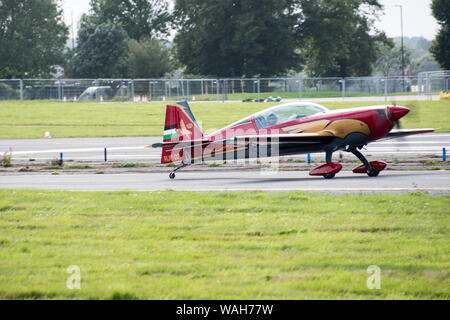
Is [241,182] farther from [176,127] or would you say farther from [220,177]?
[176,127]

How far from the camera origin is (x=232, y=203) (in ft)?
35.1

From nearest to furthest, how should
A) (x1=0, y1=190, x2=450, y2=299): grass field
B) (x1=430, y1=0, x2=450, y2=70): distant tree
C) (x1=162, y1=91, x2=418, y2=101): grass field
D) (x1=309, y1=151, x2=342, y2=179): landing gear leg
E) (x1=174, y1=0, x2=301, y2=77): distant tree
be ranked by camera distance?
(x1=0, y1=190, x2=450, y2=299): grass field, (x1=309, y1=151, x2=342, y2=179): landing gear leg, (x1=162, y1=91, x2=418, y2=101): grass field, (x1=174, y1=0, x2=301, y2=77): distant tree, (x1=430, y1=0, x2=450, y2=70): distant tree

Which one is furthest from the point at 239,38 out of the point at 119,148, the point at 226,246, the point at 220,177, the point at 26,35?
the point at 226,246

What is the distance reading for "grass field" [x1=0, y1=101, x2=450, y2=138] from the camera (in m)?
32.7

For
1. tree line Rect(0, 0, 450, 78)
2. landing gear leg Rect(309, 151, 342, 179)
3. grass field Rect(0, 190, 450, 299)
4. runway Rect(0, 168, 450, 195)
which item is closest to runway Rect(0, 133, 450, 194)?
runway Rect(0, 168, 450, 195)

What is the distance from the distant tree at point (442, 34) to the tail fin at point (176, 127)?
6898cm

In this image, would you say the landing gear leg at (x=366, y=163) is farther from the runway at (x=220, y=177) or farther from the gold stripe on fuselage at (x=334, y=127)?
the gold stripe on fuselage at (x=334, y=127)

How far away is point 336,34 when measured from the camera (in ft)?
252

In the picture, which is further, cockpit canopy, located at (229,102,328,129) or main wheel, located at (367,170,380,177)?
cockpit canopy, located at (229,102,328,129)

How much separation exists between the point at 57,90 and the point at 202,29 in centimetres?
3221

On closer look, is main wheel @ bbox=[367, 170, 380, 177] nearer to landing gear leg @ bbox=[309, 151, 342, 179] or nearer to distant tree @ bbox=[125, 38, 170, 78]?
landing gear leg @ bbox=[309, 151, 342, 179]

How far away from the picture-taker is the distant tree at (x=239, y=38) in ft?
236

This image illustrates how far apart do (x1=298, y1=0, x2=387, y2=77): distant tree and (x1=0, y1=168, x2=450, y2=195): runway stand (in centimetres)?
6243
